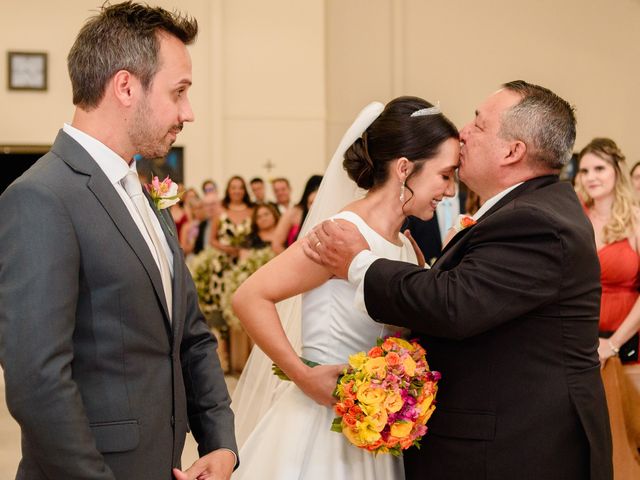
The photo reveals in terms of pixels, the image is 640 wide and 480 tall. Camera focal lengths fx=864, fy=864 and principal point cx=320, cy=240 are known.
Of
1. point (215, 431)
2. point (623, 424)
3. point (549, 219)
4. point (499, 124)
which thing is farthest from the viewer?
point (623, 424)

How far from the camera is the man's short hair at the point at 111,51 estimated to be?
1999 millimetres

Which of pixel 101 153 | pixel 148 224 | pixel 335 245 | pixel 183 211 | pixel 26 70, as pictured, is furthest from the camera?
pixel 26 70

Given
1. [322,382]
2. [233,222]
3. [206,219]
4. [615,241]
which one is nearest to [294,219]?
[233,222]

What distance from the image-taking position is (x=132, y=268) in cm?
188

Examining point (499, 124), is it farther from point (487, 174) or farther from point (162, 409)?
point (162, 409)

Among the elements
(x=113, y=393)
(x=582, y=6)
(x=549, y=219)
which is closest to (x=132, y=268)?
(x=113, y=393)

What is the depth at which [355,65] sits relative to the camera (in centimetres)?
1355

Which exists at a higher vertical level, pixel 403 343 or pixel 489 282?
pixel 489 282

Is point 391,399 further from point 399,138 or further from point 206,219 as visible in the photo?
point 206,219

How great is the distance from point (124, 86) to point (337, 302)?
1.14 meters

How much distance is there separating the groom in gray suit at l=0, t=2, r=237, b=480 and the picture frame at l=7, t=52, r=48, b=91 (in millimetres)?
11349

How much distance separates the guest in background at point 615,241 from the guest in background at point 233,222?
156 inches

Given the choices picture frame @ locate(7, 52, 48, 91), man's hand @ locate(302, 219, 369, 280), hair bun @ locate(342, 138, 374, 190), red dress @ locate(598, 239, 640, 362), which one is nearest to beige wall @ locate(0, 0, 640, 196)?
picture frame @ locate(7, 52, 48, 91)

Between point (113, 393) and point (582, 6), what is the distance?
43.7 feet
